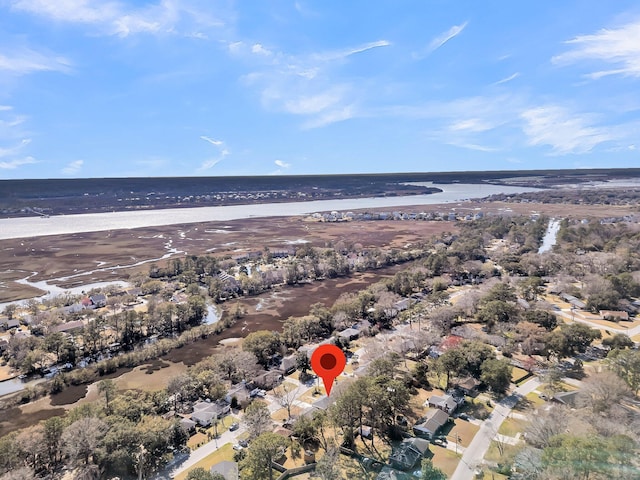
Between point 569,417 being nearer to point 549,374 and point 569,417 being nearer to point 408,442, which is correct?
point 549,374

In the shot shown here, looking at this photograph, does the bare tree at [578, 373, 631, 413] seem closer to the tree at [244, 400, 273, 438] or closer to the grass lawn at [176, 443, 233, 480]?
the tree at [244, 400, 273, 438]

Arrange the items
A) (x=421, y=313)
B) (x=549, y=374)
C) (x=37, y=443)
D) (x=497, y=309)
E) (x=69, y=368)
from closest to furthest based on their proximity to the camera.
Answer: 1. (x=37, y=443)
2. (x=549, y=374)
3. (x=69, y=368)
4. (x=497, y=309)
5. (x=421, y=313)

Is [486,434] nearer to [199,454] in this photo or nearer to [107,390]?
[199,454]

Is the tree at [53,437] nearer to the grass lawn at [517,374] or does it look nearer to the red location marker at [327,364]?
the red location marker at [327,364]

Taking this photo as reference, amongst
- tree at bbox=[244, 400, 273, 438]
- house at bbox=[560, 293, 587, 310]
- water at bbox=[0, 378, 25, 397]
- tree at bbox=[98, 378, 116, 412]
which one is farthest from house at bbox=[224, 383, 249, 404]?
house at bbox=[560, 293, 587, 310]

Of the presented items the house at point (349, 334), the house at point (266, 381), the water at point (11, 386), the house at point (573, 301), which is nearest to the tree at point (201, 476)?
the house at point (266, 381)

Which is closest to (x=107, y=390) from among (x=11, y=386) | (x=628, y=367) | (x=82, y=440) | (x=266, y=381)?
(x=82, y=440)

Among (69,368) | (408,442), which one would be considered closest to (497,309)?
(408,442)
